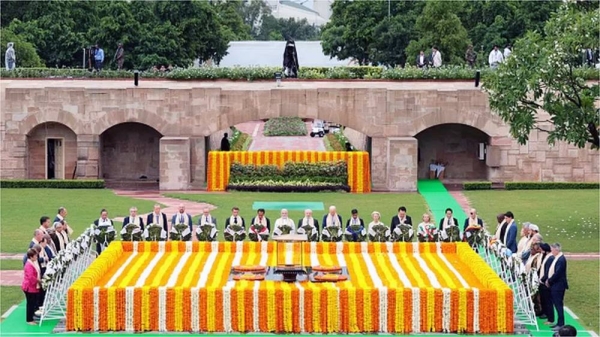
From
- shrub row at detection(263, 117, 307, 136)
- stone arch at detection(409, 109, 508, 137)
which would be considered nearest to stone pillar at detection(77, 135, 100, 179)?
stone arch at detection(409, 109, 508, 137)

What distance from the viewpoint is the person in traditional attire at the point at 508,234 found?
1031 inches

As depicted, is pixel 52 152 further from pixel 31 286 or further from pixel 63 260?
pixel 31 286

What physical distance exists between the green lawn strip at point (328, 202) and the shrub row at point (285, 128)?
19.7 metres

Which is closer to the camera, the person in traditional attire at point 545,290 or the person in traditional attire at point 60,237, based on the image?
the person in traditional attire at point 545,290

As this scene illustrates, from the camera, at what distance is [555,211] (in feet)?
117

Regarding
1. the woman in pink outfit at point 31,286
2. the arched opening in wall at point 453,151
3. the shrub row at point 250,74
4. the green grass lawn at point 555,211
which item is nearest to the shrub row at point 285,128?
the shrub row at point 250,74

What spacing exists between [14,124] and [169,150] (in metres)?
5.58

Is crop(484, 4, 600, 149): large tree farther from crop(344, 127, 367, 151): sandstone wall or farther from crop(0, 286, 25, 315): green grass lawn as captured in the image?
crop(344, 127, 367, 151): sandstone wall

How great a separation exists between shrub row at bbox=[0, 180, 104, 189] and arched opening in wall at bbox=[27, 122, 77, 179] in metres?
1.81

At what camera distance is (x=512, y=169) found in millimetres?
42250

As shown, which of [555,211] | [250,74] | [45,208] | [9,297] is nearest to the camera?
[9,297]

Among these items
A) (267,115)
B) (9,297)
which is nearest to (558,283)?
(9,297)

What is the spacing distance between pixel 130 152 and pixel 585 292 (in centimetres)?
2372

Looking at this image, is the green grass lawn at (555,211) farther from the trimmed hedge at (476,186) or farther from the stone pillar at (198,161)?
the stone pillar at (198,161)
